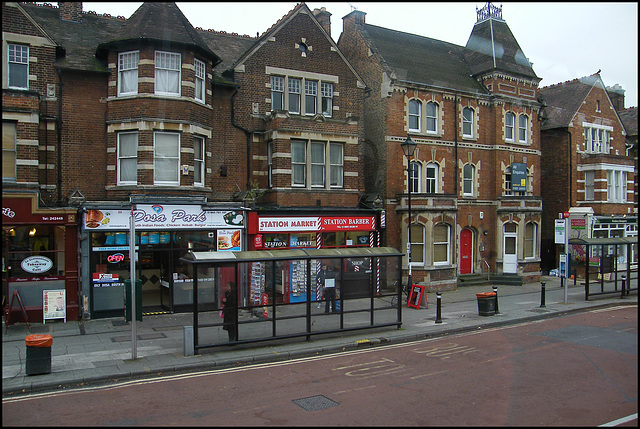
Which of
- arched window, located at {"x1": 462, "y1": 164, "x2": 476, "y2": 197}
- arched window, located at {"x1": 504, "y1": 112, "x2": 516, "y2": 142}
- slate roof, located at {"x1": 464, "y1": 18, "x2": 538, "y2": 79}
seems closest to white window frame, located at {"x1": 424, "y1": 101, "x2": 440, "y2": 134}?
arched window, located at {"x1": 462, "y1": 164, "x2": 476, "y2": 197}

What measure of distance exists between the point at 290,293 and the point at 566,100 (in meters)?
27.1

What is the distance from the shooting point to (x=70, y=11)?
20688 millimetres

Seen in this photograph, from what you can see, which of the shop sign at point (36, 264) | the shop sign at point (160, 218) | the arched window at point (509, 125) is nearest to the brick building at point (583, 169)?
the arched window at point (509, 125)

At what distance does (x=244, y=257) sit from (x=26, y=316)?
818 centimetres

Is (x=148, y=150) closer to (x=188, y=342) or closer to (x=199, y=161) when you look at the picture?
(x=199, y=161)

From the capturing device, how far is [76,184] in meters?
18.4

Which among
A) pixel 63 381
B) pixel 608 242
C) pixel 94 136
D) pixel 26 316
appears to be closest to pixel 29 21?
pixel 94 136

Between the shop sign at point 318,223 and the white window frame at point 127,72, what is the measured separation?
22.6ft

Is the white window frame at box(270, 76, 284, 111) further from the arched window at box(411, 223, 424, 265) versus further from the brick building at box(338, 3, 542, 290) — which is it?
the arched window at box(411, 223, 424, 265)

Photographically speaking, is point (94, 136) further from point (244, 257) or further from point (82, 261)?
point (244, 257)

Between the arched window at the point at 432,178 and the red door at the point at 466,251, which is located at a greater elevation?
the arched window at the point at 432,178

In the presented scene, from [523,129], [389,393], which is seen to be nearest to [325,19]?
[523,129]

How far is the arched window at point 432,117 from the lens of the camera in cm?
2647

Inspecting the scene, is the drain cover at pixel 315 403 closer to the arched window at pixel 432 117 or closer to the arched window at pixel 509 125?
the arched window at pixel 432 117
